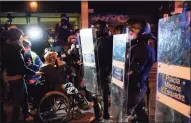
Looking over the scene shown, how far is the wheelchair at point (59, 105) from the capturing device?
6801 mm

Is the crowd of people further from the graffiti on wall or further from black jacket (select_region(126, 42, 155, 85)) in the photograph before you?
Answer: the graffiti on wall

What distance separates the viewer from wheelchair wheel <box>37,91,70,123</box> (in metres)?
6.79

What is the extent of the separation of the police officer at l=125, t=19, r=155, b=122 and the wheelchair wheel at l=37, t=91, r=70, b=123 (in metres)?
1.90

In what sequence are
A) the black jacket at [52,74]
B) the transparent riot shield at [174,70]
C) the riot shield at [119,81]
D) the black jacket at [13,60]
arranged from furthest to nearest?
1. the black jacket at [52,74]
2. the black jacket at [13,60]
3. the riot shield at [119,81]
4. the transparent riot shield at [174,70]

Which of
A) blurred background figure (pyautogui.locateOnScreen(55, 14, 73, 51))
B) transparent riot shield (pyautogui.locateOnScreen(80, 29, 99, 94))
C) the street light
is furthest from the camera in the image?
the street light

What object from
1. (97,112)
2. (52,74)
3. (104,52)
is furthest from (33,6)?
(97,112)

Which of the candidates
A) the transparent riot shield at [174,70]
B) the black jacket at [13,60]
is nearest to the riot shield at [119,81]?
the transparent riot shield at [174,70]

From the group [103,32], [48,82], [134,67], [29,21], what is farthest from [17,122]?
[29,21]

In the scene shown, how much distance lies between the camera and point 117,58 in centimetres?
469

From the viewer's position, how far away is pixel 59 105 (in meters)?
6.99

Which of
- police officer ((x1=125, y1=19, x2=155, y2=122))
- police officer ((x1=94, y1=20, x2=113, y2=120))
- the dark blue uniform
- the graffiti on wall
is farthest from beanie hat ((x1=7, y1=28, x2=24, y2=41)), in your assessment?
the graffiti on wall

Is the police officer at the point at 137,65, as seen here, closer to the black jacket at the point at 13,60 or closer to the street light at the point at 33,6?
the black jacket at the point at 13,60

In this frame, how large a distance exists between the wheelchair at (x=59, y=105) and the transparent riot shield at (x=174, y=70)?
350cm

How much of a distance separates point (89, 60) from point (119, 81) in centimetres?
148
